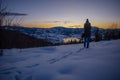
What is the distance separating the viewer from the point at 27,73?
4.22 meters

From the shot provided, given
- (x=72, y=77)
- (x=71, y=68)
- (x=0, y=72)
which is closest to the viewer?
(x=72, y=77)

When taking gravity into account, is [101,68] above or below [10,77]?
above

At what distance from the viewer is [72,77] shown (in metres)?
3.58

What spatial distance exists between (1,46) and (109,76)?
270 inches

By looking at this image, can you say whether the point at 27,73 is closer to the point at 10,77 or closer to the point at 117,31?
the point at 10,77

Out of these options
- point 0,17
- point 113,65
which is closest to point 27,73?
point 113,65

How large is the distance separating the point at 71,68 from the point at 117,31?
671 inches

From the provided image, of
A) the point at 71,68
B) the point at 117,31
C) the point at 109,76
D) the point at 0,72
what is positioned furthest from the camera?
the point at 117,31

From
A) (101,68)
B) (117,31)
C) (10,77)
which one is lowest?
(10,77)

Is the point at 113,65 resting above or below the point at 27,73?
above

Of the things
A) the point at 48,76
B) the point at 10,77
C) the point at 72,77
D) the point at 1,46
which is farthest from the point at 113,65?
the point at 1,46

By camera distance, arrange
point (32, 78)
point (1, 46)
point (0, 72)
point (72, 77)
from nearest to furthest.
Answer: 1. point (72, 77)
2. point (32, 78)
3. point (0, 72)
4. point (1, 46)

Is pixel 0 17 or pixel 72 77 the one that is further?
pixel 0 17

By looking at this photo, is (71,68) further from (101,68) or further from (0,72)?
(0,72)
